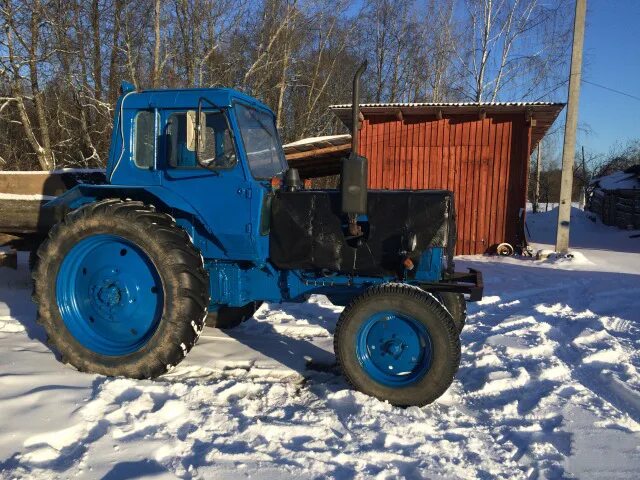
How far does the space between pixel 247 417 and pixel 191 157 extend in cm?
209

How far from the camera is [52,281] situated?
4059mm

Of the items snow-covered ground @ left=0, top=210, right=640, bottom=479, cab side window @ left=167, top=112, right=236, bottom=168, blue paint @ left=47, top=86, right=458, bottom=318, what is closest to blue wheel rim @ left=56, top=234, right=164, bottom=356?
blue paint @ left=47, top=86, right=458, bottom=318

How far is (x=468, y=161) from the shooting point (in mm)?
12195

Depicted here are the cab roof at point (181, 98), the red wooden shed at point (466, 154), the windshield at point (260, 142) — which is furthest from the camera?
the red wooden shed at point (466, 154)

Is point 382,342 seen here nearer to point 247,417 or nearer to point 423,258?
point 423,258

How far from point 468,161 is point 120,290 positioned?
32.7ft

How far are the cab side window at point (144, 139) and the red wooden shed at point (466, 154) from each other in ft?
25.8

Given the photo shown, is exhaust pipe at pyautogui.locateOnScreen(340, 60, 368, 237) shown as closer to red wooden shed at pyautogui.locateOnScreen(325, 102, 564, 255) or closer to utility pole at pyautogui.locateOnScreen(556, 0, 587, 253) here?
red wooden shed at pyautogui.locateOnScreen(325, 102, 564, 255)

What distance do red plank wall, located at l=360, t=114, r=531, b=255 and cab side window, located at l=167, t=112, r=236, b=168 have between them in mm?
8891

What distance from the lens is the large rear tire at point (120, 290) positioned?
377cm

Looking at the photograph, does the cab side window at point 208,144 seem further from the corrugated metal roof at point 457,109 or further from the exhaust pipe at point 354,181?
the corrugated metal roof at point 457,109

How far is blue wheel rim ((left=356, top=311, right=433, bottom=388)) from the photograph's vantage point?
143 inches

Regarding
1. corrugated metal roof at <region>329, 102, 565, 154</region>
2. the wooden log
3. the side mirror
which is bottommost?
the wooden log

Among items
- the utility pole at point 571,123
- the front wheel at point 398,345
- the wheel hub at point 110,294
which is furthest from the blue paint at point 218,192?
the utility pole at point 571,123
